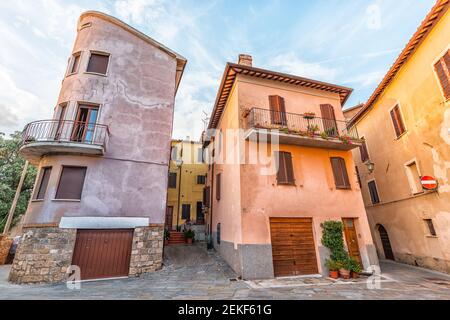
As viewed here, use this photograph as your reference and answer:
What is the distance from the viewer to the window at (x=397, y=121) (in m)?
12.0

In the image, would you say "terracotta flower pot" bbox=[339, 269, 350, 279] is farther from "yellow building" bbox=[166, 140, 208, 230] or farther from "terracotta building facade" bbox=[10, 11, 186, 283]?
"yellow building" bbox=[166, 140, 208, 230]

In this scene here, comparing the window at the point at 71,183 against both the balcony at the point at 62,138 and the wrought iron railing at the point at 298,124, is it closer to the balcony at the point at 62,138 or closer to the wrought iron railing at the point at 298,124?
the balcony at the point at 62,138

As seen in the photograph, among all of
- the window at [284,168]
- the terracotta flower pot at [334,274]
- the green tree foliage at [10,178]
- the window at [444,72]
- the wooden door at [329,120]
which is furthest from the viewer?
the green tree foliage at [10,178]

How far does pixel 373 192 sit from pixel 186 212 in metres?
16.4

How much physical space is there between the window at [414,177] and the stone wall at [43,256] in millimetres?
17025

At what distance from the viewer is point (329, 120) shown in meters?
11.5

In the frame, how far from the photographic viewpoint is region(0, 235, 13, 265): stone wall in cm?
1248

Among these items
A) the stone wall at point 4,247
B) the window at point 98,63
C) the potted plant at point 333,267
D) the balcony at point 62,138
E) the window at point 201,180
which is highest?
the window at point 98,63

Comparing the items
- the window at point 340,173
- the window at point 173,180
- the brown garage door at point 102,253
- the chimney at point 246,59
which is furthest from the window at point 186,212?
the window at point 340,173

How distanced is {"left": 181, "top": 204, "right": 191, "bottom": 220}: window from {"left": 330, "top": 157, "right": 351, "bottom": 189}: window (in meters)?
14.9

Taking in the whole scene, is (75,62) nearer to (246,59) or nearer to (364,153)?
(246,59)

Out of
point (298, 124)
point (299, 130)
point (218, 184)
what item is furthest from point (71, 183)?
point (298, 124)

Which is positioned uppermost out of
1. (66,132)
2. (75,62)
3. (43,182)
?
(75,62)
